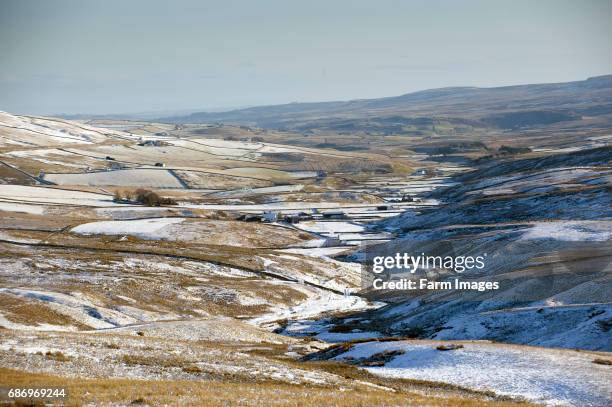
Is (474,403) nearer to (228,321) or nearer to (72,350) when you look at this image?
(72,350)

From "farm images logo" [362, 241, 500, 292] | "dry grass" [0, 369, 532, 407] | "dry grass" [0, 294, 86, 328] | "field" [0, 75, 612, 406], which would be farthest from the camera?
"farm images logo" [362, 241, 500, 292]

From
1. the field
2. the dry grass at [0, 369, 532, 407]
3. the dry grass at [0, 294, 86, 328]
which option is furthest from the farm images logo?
the dry grass at [0, 369, 532, 407]

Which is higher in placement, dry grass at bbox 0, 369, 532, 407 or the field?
dry grass at bbox 0, 369, 532, 407

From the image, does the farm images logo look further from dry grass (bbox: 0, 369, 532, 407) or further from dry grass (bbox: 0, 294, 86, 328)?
dry grass (bbox: 0, 369, 532, 407)

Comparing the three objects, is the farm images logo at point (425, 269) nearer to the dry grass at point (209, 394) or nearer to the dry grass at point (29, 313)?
the dry grass at point (29, 313)

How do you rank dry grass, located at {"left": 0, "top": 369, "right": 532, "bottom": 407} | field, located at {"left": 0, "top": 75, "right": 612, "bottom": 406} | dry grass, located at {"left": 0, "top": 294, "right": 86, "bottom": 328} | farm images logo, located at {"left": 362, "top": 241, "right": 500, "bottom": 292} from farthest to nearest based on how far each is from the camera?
farm images logo, located at {"left": 362, "top": 241, "right": 500, "bottom": 292} < dry grass, located at {"left": 0, "top": 294, "right": 86, "bottom": 328} < field, located at {"left": 0, "top": 75, "right": 612, "bottom": 406} < dry grass, located at {"left": 0, "top": 369, "right": 532, "bottom": 407}

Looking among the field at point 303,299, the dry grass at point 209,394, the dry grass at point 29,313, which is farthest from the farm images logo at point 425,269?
the dry grass at point 209,394

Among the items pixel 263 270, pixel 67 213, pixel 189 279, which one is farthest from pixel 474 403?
pixel 67 213
